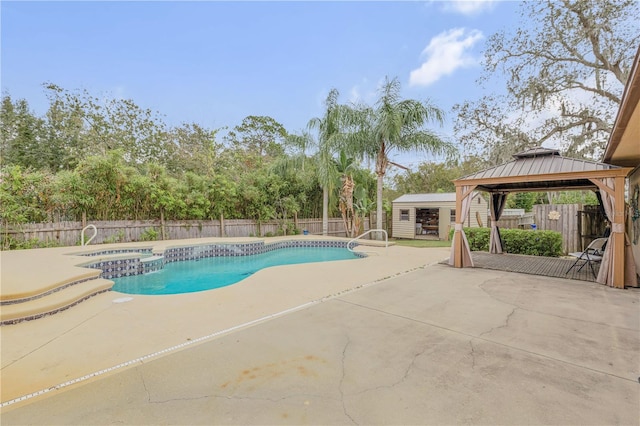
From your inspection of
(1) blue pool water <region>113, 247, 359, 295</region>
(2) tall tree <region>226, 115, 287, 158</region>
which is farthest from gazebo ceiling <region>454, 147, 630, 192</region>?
(2) tall tree <region>226, 115, 287, 158</region>

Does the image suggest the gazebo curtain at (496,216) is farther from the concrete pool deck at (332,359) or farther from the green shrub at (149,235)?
the green shrub at (149,235)

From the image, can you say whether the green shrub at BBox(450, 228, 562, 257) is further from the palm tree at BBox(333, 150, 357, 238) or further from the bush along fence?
the bush along fence

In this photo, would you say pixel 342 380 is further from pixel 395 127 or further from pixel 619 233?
pixel 395 127

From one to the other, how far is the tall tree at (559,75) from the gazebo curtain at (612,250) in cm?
593

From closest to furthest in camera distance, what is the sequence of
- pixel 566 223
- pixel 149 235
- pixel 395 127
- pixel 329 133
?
pixel 566 223 < pixel 149 235 < pixel 395 127 < pixel 329 133

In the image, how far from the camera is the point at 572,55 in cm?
953

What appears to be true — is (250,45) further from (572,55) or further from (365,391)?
(365,391)

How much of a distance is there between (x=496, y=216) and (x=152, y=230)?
11.8m

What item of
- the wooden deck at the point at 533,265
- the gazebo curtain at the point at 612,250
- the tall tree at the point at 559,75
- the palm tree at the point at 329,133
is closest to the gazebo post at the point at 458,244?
the wooden deck at the point at 533,265

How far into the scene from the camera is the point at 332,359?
2.56m

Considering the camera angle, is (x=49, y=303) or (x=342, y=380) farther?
(x=49, y=303)

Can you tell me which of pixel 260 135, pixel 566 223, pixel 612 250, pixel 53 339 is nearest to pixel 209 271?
pixel 53 339

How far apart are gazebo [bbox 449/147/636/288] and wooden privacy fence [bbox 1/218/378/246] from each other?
333 inches

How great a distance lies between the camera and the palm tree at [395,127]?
1112 cm
